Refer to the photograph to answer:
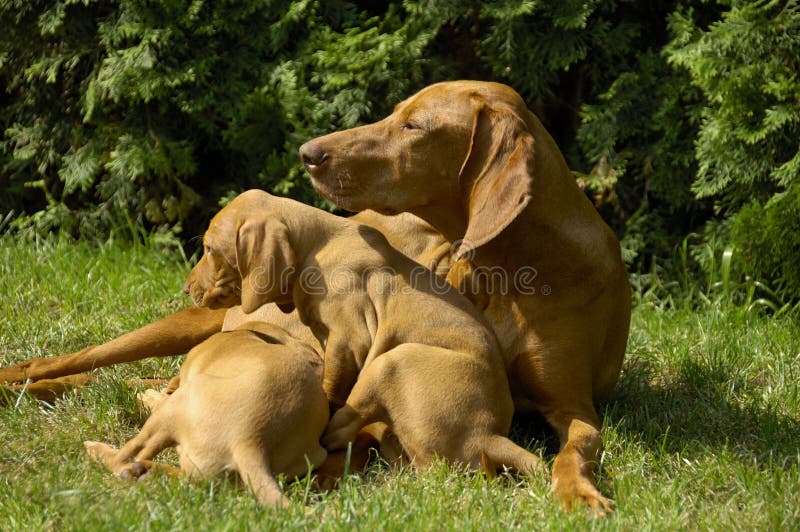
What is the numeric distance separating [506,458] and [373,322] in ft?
2.14

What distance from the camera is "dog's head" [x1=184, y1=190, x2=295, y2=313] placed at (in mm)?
3695

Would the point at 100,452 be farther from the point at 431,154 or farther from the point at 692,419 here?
the point at 692,419

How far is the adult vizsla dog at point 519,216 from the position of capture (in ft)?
12.1

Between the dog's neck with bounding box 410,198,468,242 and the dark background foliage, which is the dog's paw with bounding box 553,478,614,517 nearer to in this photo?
the dog's neck with bounding box 410,198,468,242

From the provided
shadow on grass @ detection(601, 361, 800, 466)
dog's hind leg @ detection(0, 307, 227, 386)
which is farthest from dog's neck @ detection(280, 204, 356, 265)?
shadow on grass @ detection(601, 361, 800, 466)

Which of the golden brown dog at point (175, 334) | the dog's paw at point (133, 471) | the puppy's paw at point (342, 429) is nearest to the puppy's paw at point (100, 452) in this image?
the dog's paw at point (133, 471)

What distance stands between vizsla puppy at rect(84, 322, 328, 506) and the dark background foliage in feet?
8.55

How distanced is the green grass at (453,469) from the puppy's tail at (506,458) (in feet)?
0.17

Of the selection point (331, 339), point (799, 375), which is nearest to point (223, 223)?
point (331, 339)

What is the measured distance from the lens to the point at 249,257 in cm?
371

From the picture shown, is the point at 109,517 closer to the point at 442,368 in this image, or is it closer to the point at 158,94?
the point at 442,368

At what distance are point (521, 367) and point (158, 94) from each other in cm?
309

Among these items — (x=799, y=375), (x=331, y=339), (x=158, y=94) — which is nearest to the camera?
(x=331, y=339)

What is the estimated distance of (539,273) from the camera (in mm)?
3748
